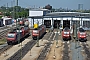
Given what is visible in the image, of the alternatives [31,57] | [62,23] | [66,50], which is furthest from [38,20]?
[31,57]

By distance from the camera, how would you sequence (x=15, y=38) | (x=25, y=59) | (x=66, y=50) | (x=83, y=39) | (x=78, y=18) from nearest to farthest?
(x=25, y=59), (x=66, y=50), (x=15, y=38), (x=83, y=39), (x=78, y=18)

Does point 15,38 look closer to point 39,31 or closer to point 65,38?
point 39,31

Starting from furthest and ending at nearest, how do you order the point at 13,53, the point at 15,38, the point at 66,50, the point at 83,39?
the point at 83,39
the point at 15,38
the point at 66,50
the point at 13,53

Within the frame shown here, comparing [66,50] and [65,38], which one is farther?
[65,38]

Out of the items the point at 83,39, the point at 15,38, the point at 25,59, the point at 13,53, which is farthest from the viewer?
the point at 83,39

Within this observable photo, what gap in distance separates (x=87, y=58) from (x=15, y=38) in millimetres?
11182

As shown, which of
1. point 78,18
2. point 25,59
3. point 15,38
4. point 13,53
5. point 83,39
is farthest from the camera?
point 78,18

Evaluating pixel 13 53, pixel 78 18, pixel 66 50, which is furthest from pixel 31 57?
pixel 78 18

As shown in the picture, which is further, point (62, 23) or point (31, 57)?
point (62, 23)

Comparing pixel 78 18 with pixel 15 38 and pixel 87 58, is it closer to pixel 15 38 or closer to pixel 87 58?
pixel 15 38

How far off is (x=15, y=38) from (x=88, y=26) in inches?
939

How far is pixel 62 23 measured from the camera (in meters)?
50.2

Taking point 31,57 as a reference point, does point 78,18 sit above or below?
above

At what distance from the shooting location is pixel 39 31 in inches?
1362
